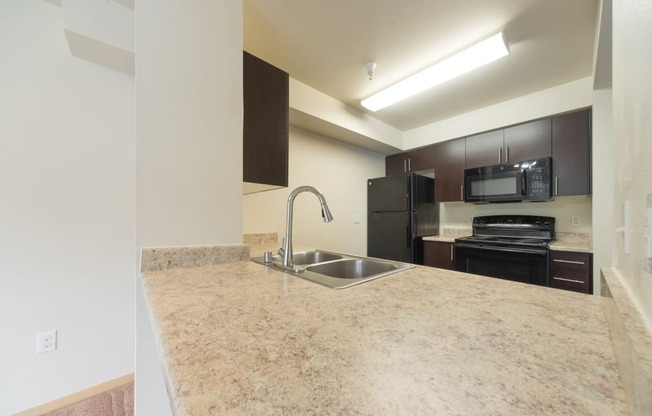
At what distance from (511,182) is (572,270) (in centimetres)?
93

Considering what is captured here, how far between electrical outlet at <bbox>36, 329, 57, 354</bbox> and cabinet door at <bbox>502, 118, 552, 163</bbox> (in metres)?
3.98

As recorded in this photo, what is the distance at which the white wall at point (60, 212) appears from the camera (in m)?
1.42

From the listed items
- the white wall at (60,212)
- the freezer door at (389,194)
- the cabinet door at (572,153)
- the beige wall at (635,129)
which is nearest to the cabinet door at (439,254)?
the freezer door at (389,194)

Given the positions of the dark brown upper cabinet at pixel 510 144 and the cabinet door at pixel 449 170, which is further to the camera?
the cabinet door at pixel 449 170

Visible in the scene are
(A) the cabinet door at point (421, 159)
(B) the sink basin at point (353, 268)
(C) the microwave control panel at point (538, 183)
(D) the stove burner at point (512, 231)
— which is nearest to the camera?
(B) the sink basin at point (353, 268)

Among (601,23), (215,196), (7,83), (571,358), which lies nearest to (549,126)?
(601,23)

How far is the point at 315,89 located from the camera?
2.31 m

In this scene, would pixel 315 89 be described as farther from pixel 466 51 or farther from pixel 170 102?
pixel 170 102

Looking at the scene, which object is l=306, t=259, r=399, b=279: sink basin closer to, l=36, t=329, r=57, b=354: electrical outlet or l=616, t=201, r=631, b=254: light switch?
l=616, t=201, r=631, b=254: light switch

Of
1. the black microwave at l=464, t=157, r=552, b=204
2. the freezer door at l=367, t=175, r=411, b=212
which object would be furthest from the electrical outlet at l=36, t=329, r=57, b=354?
the black microwave at l=464, t=157, r=552, b=204

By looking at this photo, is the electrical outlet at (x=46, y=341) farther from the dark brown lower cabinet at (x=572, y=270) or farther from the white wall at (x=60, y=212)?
the dark brown lower cabinet at (x=572, y=270)

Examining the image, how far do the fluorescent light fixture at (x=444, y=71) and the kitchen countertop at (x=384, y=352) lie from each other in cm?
171

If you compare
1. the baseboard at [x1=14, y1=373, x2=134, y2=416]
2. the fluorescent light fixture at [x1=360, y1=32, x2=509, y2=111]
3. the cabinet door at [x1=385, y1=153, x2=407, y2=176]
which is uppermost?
the fluorescent light fixture at [x1=360, y1=32, x2=509, y2=111]

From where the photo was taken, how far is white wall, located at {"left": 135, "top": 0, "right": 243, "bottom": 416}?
963 mm
